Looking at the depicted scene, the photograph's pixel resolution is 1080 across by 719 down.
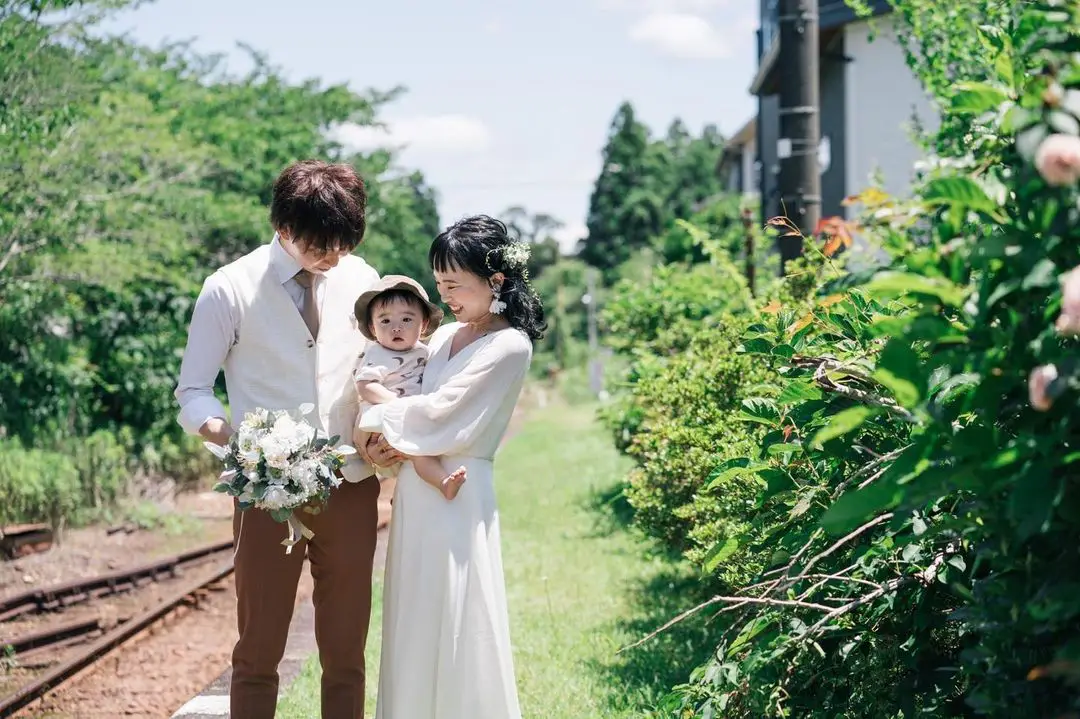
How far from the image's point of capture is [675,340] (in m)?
11.3

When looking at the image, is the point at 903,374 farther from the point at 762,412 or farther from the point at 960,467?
the point at 762,412

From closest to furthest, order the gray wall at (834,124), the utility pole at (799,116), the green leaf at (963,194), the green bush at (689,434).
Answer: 1. the green leaf at (963,194)
2. the green bush at (689,434)
3. the utility pole at (799,116)
4. the gray wall at (834,124)

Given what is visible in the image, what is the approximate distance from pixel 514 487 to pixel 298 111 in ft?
39.1

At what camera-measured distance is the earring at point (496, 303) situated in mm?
4441

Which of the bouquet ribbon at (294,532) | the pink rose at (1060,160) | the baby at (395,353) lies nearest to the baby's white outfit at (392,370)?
the baby at (395,353)

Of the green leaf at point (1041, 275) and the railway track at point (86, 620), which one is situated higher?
the green leaf at point (1041, 275)

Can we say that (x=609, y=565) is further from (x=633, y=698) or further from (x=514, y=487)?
(x=514, y=487)

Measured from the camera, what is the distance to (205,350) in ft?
14.5

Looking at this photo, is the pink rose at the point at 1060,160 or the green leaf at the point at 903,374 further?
the green leaf at the point at 903,374

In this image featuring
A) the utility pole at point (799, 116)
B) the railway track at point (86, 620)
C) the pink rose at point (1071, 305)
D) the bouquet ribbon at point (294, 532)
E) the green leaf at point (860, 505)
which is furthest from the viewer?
the utility pole at point (799, 116)

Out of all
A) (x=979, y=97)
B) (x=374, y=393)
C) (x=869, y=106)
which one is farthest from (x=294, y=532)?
(x=869, y=106)

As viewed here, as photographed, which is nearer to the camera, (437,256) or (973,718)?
(973,718)

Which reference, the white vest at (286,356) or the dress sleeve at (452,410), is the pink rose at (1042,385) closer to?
the dress sleeve at (452,410)

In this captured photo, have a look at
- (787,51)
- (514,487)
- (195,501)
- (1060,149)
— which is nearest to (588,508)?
(514,487)
